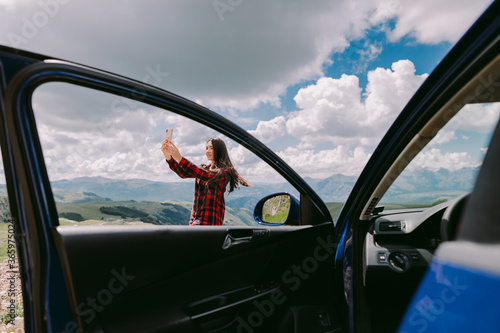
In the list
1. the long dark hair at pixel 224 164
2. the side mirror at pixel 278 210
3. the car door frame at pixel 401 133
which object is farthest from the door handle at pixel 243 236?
the long dark hair at pixel 224 164

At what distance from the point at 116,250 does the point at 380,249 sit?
60.1 inches

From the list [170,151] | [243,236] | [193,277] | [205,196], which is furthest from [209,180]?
[193,277]

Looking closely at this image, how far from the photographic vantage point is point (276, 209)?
224cm

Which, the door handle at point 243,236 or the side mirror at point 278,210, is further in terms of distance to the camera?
the side mirror at point 278,210

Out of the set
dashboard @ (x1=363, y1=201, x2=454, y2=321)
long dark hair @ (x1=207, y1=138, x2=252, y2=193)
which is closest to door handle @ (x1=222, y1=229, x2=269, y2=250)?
dashboard @ (x1=363, y1=201, x2=454, y2=321)

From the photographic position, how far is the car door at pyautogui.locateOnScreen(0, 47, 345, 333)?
115cm

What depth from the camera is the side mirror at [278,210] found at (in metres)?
2.03

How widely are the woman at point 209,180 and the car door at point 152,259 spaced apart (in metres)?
1.05

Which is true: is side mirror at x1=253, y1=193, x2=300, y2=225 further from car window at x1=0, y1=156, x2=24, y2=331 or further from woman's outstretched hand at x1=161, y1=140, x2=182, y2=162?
car window at x1=0, y1=156, x2=24, y2=331

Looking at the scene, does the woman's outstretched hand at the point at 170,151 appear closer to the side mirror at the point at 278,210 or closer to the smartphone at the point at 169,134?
the smartphone at the point at 169,134

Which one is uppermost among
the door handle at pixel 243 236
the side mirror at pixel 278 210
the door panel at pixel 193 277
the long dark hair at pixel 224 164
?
the long dark hair at pixel 224 164

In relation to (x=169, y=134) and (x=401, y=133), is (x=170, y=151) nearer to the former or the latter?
(x=169, y=134)

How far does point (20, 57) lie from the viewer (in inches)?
45.5

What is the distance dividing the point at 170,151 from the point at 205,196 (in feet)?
1.94
